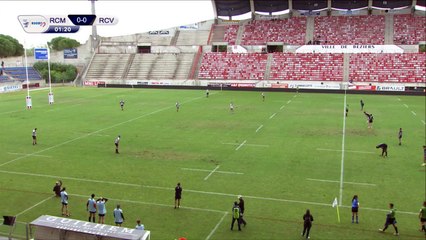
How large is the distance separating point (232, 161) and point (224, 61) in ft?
204

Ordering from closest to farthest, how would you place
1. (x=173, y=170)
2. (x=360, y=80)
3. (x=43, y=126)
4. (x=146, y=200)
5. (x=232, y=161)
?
1. (x=146, y=200)
2. (x=173, y=170)
3. (x=232, y=161)
4. (x=43, y=126)
5. (x=360, y=80)

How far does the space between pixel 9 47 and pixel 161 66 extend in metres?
58.6

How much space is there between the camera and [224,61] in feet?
285

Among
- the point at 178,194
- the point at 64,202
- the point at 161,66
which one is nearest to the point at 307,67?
the point at 161,66

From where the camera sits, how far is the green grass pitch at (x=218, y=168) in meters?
17.4

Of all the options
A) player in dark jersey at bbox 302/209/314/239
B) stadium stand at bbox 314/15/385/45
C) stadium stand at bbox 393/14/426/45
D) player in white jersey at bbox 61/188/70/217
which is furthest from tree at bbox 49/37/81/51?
player in dark jersey at bbox 302/209/314/239

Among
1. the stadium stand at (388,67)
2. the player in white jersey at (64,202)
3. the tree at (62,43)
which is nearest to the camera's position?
the player in white jersey at (64,202)

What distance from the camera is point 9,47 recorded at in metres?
122

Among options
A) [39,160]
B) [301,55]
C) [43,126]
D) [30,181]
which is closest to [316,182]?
[30,181]

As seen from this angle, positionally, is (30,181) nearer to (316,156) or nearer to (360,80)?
(316,156)

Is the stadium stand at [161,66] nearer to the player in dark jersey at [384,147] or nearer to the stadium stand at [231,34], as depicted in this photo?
the stadium stand at [231,34]

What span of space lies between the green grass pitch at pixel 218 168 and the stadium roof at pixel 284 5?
50.8 meters
